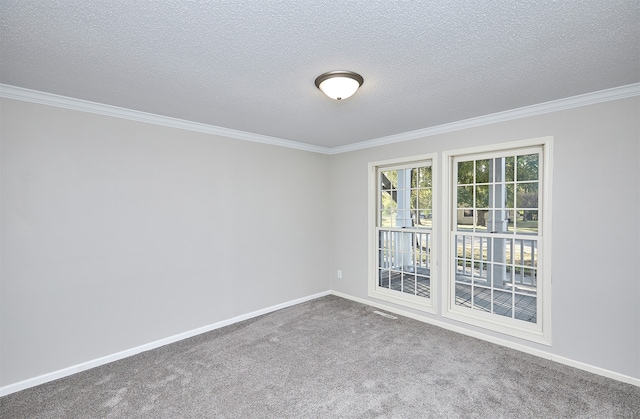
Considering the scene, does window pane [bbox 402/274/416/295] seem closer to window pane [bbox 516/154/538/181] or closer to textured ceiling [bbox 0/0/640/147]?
window pane [bbox 516/154/538/181]

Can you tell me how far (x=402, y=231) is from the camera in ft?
13.8

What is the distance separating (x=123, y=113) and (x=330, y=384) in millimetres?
3118

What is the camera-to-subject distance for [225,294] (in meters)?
3.69

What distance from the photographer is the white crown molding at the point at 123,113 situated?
7.86 feet

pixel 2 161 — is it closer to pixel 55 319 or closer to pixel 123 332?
pixel 55 319

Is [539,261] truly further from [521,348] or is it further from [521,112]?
[521,112]

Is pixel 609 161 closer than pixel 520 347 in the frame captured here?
Yes

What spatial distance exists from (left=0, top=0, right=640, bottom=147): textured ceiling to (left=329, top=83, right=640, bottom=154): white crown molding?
0.40 ft

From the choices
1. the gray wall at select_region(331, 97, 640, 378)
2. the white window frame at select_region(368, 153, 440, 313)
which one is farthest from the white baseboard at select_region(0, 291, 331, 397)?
the gray wall at select_region(331, 97, 640, 378)

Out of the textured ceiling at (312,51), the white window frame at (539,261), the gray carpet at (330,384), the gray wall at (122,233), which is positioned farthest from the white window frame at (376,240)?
the gray wall at (122,233)

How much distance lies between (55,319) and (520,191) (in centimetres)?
456

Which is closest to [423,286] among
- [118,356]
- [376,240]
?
[376,240]

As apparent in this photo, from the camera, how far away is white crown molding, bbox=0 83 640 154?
7.93 ft

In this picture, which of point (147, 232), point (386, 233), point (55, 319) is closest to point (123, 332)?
point (55, 319)
